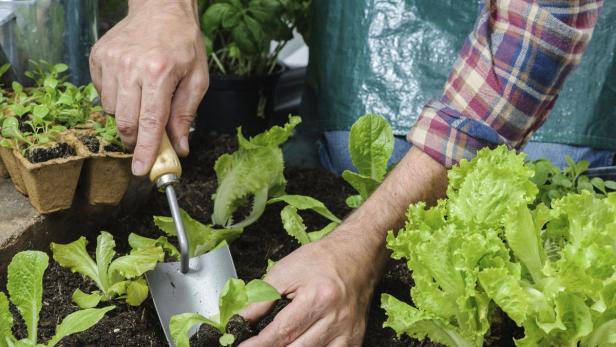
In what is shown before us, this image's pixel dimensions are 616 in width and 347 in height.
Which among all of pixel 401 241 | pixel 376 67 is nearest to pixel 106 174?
pixel 401 241

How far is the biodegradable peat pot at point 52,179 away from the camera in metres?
1.40

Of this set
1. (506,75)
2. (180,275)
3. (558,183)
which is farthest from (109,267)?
(558,183)

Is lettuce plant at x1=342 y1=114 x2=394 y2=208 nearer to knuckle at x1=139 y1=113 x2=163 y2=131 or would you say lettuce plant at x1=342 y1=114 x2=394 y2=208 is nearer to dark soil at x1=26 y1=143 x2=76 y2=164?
knuckle at x1=139 y1=113 x2=163 y2=131

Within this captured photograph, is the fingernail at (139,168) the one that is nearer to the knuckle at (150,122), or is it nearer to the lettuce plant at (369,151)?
the knuckle at (150,122)

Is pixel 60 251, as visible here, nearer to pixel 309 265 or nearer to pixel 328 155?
pixel 309 265

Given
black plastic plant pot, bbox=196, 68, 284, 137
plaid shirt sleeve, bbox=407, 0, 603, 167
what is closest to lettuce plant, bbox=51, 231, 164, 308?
plaid shirt sleeve, bbox=407, 0, 603, 167

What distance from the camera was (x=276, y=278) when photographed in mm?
1260

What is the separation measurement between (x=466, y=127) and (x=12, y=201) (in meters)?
0.85

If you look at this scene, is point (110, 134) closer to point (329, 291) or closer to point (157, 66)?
point (157, 66)

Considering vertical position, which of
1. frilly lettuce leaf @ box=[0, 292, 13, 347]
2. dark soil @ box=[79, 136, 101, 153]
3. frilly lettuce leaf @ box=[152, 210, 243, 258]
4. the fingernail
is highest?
the fingernail

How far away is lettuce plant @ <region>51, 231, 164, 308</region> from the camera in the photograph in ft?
4.33

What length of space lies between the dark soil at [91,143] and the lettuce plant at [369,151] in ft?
1.54

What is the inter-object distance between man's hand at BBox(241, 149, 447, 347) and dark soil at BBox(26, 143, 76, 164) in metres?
0.45

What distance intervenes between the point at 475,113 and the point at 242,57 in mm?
1015
